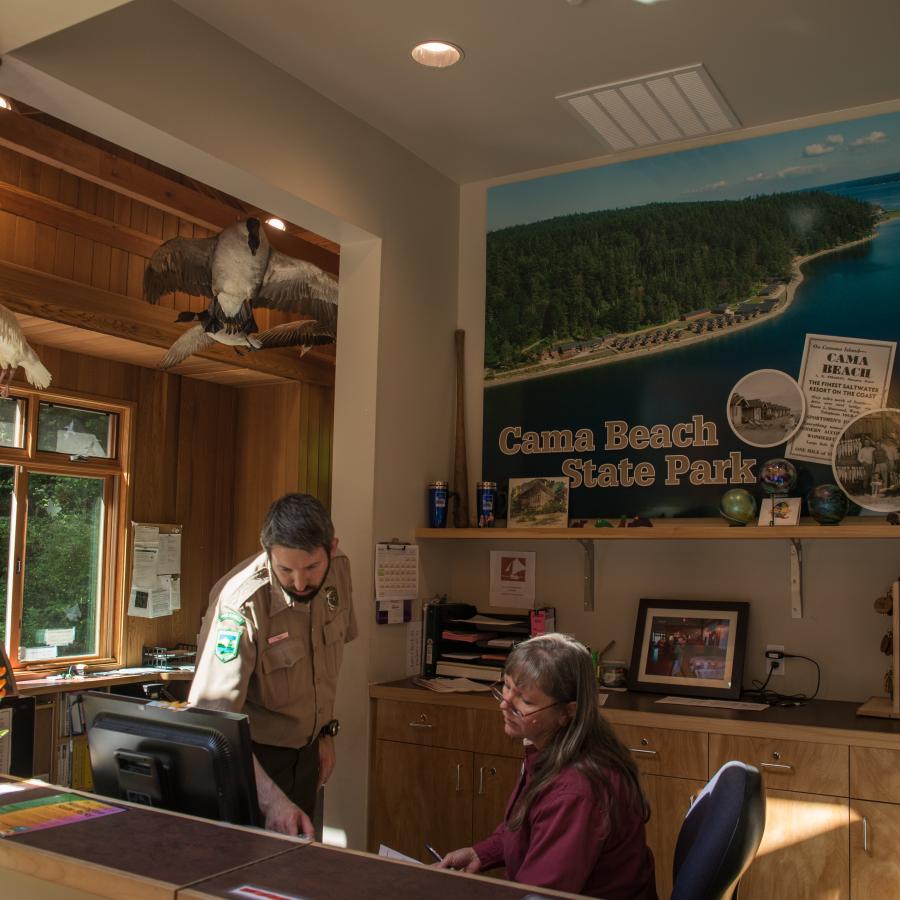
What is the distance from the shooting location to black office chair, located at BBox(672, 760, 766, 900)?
6.42 feet

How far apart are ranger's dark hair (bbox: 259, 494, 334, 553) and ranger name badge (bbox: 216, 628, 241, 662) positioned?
27 cm

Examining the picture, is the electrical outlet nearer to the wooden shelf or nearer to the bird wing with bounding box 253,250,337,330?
the wooden shelf

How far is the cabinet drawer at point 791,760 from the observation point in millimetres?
3295

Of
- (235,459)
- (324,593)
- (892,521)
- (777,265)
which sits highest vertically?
(777,265)

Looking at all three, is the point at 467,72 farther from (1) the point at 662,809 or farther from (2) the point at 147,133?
(1) the point at 662,809

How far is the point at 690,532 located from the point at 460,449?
1.26 meters

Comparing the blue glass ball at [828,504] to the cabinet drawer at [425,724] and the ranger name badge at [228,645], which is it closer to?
the cabinet drawer at [425,724]

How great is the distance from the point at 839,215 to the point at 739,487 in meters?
1.19

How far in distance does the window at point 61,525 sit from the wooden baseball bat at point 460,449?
3.14 meters

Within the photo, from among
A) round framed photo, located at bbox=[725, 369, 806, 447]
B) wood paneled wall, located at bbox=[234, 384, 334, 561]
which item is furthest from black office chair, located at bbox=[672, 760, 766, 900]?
wood paneled wall, located at bbox=[234, 384, 334, 561]

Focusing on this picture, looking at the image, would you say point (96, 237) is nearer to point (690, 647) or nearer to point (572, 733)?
point (690, 647)

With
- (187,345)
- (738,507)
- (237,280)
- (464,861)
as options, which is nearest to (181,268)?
(237,280)

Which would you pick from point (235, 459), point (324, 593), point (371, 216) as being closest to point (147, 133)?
point (371, 216)

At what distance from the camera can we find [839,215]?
4.07m
